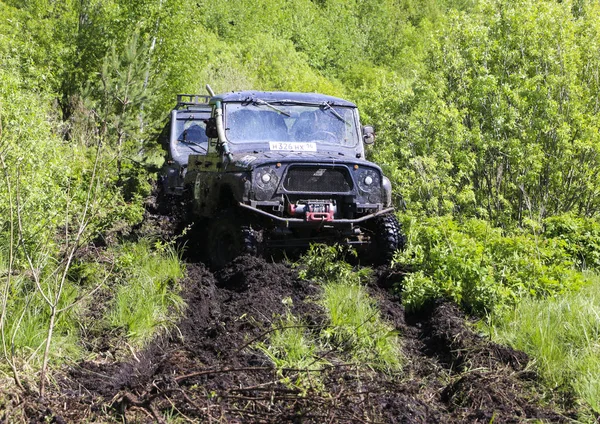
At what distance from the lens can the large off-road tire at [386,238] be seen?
8.98 metres

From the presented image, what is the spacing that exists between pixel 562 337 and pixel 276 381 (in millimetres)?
2601

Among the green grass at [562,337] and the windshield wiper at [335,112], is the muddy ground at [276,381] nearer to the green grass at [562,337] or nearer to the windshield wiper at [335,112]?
the green grass at [562,337]

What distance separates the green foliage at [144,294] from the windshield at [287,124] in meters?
1.86

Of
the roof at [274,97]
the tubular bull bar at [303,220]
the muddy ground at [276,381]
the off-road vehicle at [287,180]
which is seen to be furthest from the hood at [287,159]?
the muddy ground at [276,381]

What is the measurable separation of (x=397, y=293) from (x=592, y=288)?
1863mm

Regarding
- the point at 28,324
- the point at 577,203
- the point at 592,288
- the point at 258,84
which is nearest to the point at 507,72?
the point at 577,203

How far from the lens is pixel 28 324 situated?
5.82 m

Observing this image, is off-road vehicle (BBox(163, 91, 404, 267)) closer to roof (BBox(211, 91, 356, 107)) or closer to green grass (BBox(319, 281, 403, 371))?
roof (BBox(211, 91, 356, 107))

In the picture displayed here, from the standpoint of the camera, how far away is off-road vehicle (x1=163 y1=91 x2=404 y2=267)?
873 centimetres

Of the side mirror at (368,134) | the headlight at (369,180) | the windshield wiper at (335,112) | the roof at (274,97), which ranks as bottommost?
the headlight at (369,180)

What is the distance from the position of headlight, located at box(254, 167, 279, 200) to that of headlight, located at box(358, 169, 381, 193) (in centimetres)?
103

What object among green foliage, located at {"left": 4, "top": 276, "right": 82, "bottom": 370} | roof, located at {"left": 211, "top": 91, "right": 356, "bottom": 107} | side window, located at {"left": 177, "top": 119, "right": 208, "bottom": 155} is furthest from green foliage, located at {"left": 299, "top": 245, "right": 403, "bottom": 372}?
side window, located at {"left": 177, "top": 119, "right": 208, "bottom": 155}

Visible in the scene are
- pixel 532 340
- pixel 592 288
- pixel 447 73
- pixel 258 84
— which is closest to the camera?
pixel 532 340

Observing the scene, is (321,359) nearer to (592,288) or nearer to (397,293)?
(397,293)
